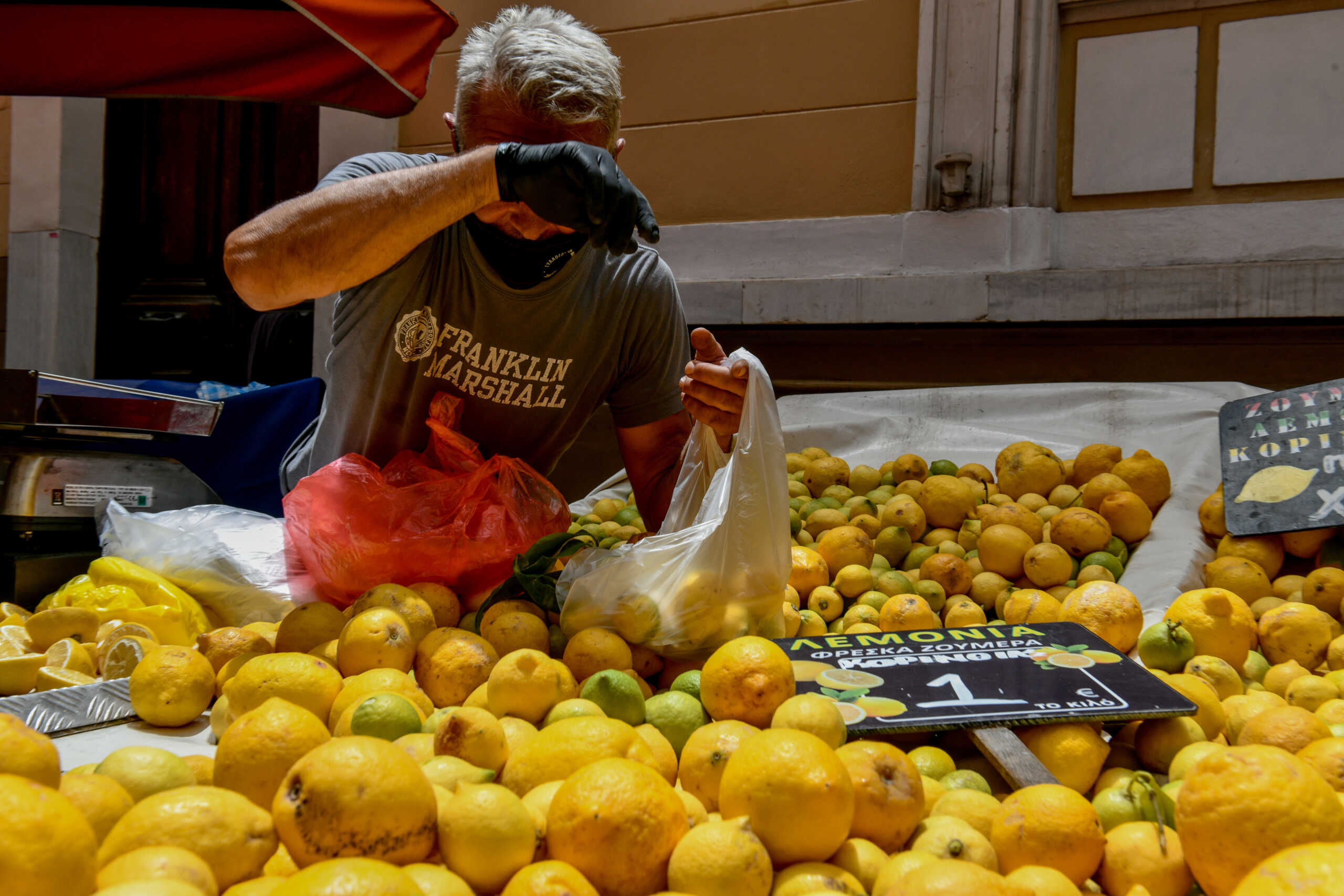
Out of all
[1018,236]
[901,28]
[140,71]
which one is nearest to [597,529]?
[140,71]

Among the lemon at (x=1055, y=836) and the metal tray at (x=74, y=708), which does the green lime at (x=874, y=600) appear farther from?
the metal tray at (x=74, y=708)

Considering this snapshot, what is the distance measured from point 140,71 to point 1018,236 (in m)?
4.27

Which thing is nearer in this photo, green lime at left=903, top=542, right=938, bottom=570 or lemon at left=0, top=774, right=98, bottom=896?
lemon at left=0, top=774, right=98, bottom=896

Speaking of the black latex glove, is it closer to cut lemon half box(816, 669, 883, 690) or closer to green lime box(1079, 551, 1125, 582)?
cut lemon half box(816, 669, 883, 690)

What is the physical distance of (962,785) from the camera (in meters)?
1.27

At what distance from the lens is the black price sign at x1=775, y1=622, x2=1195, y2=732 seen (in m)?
1.37

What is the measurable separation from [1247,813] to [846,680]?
0.65 m

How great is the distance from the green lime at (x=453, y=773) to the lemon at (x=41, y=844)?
367mm

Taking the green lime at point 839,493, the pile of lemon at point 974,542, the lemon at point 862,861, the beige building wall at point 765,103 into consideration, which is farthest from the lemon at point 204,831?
the beige building wall at point 765,103

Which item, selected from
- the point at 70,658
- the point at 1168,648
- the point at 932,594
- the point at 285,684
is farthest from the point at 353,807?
the point at 932,594

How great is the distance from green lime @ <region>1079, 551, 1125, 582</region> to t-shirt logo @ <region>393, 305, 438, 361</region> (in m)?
1.84

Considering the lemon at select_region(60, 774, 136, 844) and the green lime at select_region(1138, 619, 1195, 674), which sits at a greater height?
the green lime at select_region(1138, 619, 1195, 674)

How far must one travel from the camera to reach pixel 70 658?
167cm

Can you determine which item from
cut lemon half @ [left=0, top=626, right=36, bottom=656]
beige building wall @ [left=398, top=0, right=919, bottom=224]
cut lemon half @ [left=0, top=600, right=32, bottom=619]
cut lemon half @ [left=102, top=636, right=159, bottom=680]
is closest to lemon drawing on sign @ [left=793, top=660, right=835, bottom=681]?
cut lemon half @ [left=102, top=636, right=159, bottom=680]
